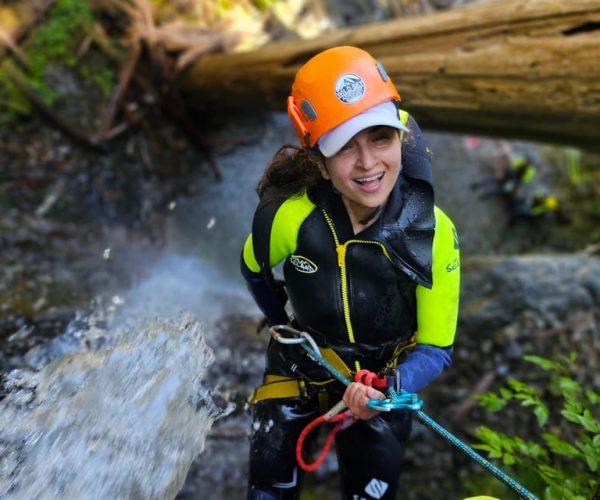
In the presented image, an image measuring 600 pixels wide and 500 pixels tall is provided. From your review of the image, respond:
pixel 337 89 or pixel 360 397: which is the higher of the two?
pixel 337 89

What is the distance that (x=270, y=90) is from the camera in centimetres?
624

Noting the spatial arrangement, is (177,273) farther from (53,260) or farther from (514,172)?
(514,172)

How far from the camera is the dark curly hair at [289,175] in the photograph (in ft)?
8.79

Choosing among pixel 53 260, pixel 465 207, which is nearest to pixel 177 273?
pixel 53 260

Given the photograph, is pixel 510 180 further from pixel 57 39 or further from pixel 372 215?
pixel 372 215

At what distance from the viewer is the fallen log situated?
356 cm

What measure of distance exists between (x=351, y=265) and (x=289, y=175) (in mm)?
537

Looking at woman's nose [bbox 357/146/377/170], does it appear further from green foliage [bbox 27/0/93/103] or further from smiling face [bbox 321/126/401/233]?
green foliage [bbox 27/0/93/103]

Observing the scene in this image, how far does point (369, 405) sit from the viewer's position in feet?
7.29

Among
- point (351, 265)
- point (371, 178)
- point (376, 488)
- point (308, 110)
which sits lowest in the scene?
point (376, 488)

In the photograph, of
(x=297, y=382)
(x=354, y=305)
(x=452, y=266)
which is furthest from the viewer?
(x=297, y=382)

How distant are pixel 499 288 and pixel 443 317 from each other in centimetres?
312

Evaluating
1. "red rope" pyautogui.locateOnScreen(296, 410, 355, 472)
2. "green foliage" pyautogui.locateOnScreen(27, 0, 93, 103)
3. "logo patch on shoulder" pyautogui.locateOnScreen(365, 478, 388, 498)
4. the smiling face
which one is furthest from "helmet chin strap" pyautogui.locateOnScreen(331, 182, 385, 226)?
"green foliage" pyautogui.locateOnScreen(27, 0, 93, 103)

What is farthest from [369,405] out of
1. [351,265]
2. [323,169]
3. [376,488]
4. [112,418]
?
[112,418]
